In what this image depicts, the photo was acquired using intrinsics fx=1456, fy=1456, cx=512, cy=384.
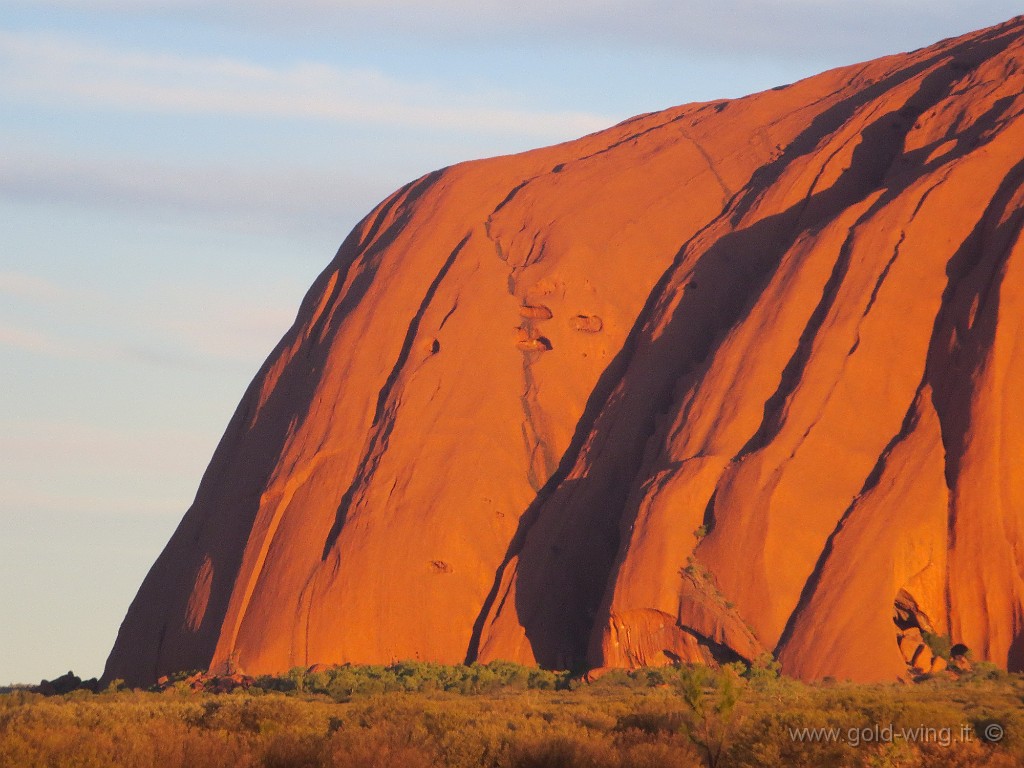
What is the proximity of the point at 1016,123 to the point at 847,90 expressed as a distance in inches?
392

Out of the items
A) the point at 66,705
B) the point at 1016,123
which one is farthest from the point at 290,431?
the point at 1016,123

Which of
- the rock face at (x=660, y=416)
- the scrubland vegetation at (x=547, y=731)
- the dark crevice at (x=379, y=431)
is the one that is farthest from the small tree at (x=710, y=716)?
the dark crevice at (x=379, y=431)

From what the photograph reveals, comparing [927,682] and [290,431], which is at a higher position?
[290,431]

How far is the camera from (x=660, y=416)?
4081 cm

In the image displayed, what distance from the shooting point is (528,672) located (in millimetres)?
36750

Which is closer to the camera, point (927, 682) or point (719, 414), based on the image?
point (927, 682)

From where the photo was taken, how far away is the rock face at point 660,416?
35.6 metres

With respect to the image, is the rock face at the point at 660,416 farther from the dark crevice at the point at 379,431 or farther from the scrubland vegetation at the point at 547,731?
the scrubland vegetation at the point at 547,731

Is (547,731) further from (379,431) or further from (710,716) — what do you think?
(379,431)

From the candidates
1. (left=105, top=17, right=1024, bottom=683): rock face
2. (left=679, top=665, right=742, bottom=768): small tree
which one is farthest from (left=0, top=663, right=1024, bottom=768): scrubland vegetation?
(left=105, top=17, right=1024, bottom=683): rock face

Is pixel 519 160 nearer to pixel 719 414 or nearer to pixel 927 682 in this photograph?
pixel 719 414

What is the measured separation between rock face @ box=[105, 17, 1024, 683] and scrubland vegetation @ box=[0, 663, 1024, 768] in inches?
202

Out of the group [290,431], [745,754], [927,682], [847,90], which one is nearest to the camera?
[745,754]

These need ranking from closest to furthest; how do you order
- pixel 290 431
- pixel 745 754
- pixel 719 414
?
pixel 745 754 < pixel 719 414 < pixel 290 431
